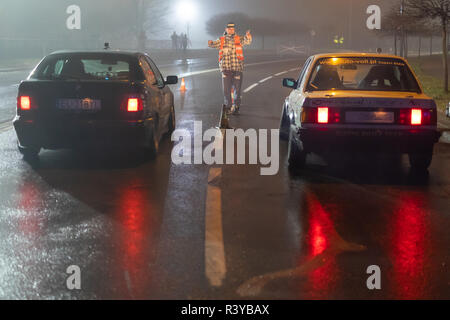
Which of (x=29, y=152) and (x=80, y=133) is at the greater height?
(x=80, y=133)

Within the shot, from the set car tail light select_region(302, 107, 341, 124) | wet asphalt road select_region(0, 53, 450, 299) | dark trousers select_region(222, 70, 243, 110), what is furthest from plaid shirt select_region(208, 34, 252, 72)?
car tail light select_region(302, 107, 341, 124)

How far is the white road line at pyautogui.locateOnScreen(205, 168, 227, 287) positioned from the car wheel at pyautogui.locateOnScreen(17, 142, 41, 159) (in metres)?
2.73

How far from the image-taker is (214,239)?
5.19 metres

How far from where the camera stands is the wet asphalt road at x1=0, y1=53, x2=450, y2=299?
4.19 m

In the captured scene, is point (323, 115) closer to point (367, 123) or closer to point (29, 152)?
point (367, 123)

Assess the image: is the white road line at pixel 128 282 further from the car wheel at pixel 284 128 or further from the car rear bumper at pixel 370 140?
the car wheel at pixel 284 128

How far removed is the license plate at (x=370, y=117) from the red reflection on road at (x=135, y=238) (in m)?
2.53

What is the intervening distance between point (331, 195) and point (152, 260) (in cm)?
284

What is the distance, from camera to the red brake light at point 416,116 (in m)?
7.46

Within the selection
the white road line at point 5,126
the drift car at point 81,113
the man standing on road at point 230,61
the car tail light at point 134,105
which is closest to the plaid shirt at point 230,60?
the man standing on road at point 230,61

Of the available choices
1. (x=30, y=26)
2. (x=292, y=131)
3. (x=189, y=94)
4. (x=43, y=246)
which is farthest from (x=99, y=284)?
(x=30, y=26)

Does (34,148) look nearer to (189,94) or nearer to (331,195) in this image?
(331,195)
